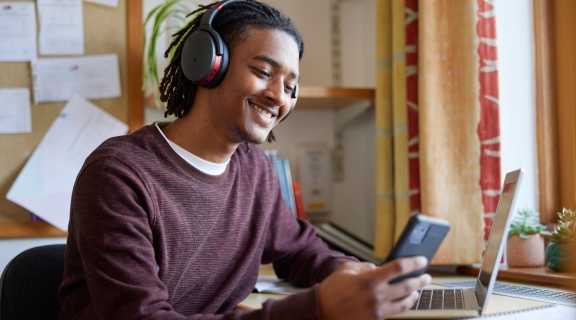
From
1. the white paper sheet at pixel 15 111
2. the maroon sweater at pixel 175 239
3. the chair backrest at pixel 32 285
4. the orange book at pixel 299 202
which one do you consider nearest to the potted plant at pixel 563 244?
the maroon sweater at pixel 175 239

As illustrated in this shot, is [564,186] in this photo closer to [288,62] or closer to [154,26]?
[288,62]

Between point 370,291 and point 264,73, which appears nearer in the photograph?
point 370,291

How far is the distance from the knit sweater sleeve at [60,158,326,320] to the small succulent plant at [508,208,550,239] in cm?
81

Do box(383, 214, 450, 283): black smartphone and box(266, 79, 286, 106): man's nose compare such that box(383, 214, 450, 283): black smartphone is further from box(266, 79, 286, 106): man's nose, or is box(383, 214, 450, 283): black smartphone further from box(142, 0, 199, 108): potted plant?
box(142, 0, 199, 108): potted plant

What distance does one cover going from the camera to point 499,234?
895mm

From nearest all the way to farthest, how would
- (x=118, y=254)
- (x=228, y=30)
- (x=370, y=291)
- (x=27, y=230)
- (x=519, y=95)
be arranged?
(x=370, y=291) → (x=118, y=254) → (x=228, y=30) → (x=519, y=95) → (x=27, y=230)

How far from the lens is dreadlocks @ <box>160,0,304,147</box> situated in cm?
115

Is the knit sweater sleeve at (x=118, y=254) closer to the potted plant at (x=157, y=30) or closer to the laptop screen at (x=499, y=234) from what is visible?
the laptop screen at (x=499, y=234)

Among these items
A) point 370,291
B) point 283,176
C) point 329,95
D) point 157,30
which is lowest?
point 370,291

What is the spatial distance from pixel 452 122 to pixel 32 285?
1030 millimetres

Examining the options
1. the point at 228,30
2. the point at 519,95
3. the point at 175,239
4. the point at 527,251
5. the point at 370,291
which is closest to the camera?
the point at 370,291

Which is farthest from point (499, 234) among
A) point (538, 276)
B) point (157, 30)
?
point (157, 30)

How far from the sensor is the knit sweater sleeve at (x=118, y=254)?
2.55 feet

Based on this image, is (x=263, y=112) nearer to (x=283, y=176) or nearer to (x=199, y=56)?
(x=199, y=56)
